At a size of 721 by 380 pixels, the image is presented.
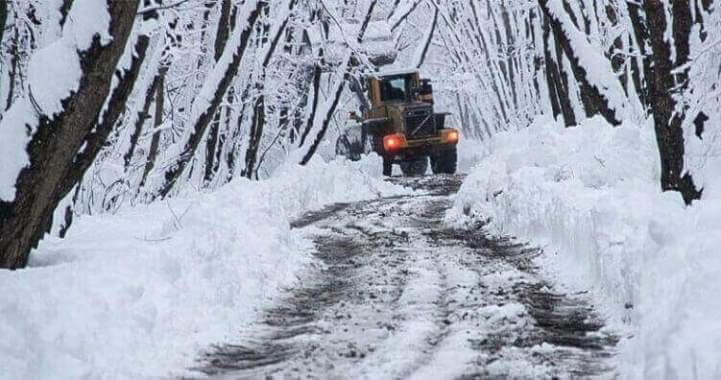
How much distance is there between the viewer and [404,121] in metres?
29.0

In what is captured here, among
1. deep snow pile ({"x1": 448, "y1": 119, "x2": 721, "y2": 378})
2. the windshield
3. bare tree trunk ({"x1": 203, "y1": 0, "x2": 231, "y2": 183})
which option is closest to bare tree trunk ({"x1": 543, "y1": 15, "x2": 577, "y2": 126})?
deep snow pile ({"x1": 448, "y1": 119, "x2": 721, "y2": 378})

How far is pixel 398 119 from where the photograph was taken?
29250mm

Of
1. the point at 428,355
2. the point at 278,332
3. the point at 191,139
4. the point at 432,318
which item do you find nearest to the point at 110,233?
the point at 278,332

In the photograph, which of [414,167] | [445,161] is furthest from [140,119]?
[414,167]

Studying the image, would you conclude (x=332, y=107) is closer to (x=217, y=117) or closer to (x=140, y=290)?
(x=217, y=117)

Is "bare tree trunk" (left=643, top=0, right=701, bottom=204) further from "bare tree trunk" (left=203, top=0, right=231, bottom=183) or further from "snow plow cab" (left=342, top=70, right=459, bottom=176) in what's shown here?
"snow plow cab" (left=342, top=70, right=459, bottom=176)

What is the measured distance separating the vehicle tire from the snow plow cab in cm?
7

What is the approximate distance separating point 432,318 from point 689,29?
4372 millimetres

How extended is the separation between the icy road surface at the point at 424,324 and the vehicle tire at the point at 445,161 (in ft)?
60.0

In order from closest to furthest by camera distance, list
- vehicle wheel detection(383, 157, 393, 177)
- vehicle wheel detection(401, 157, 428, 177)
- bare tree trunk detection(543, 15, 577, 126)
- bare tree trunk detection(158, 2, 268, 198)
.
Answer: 1. bare tree trunk detection(158, 2, 268, 198)
2. bare tree trunk detection(543, 15, 577, 126)
3. vehicle wheel detection(383, 157, 393, 177)
4. vehicle wheel detection(401, 157, 428, 177)

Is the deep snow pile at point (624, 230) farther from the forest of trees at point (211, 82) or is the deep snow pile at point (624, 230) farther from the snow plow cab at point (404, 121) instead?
the snow plow cab at point (404, 121)

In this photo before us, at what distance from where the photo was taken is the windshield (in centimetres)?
2983

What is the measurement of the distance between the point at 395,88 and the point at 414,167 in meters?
3.39

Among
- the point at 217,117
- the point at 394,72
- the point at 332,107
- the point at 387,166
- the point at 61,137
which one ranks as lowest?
the point at 387,166
